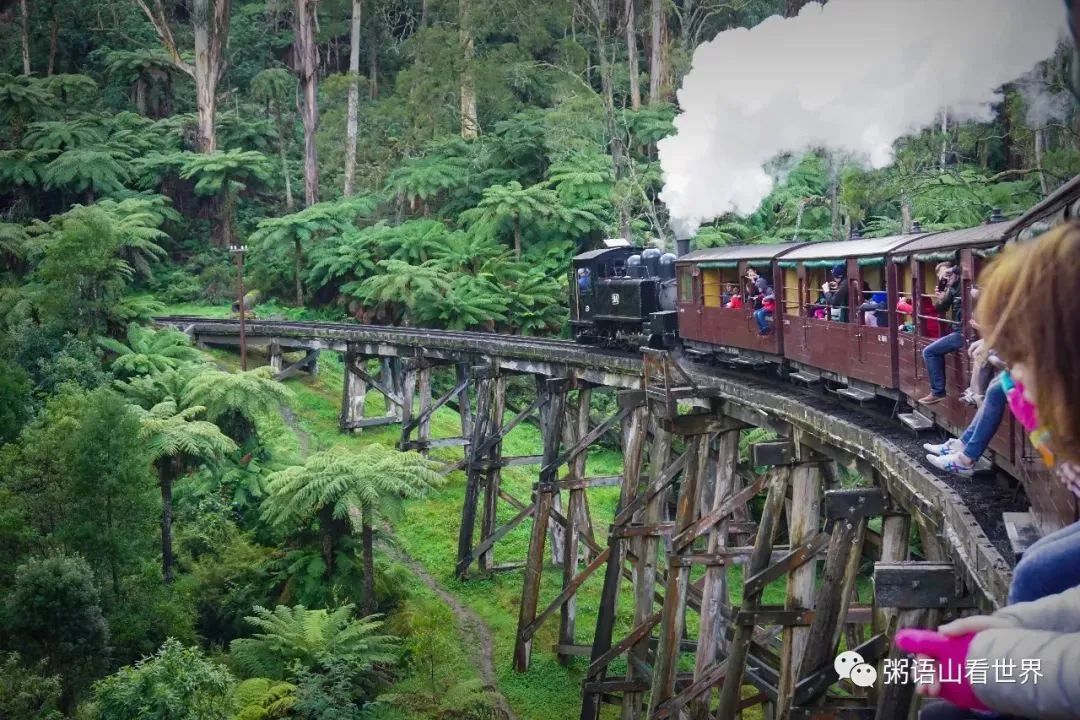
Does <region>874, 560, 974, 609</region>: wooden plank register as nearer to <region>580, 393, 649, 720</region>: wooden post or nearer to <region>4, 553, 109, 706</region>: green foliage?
<region>580, 393, 649, 720</region>: wooden post

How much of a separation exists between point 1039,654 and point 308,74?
36507 mm

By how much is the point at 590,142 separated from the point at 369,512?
20373 millimetres

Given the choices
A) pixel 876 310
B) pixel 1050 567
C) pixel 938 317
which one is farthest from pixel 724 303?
pixel 1050 567

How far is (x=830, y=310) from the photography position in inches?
456

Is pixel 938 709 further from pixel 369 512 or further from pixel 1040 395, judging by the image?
pixel 369 512

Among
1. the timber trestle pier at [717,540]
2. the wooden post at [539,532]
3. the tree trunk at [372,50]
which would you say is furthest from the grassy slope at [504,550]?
the tree trunk at [372,50]

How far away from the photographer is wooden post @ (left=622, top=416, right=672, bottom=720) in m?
12.2

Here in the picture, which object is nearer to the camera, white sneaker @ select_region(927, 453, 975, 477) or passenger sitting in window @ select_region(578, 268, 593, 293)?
white sneaker @ select_region(927, 453, 975, 477)

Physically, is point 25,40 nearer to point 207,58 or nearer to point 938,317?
point 207,58

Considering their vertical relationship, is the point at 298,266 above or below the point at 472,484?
above

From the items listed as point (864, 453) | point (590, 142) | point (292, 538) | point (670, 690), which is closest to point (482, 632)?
point (292, 538)

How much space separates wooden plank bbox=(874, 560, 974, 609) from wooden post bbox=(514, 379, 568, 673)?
9655mm

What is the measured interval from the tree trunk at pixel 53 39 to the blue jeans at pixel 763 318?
108 ft

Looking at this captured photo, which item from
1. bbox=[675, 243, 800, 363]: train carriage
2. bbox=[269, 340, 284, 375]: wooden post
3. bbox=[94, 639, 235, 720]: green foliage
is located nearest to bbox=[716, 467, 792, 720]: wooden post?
bbox=[675, 243, 800, 363]: train carriage
